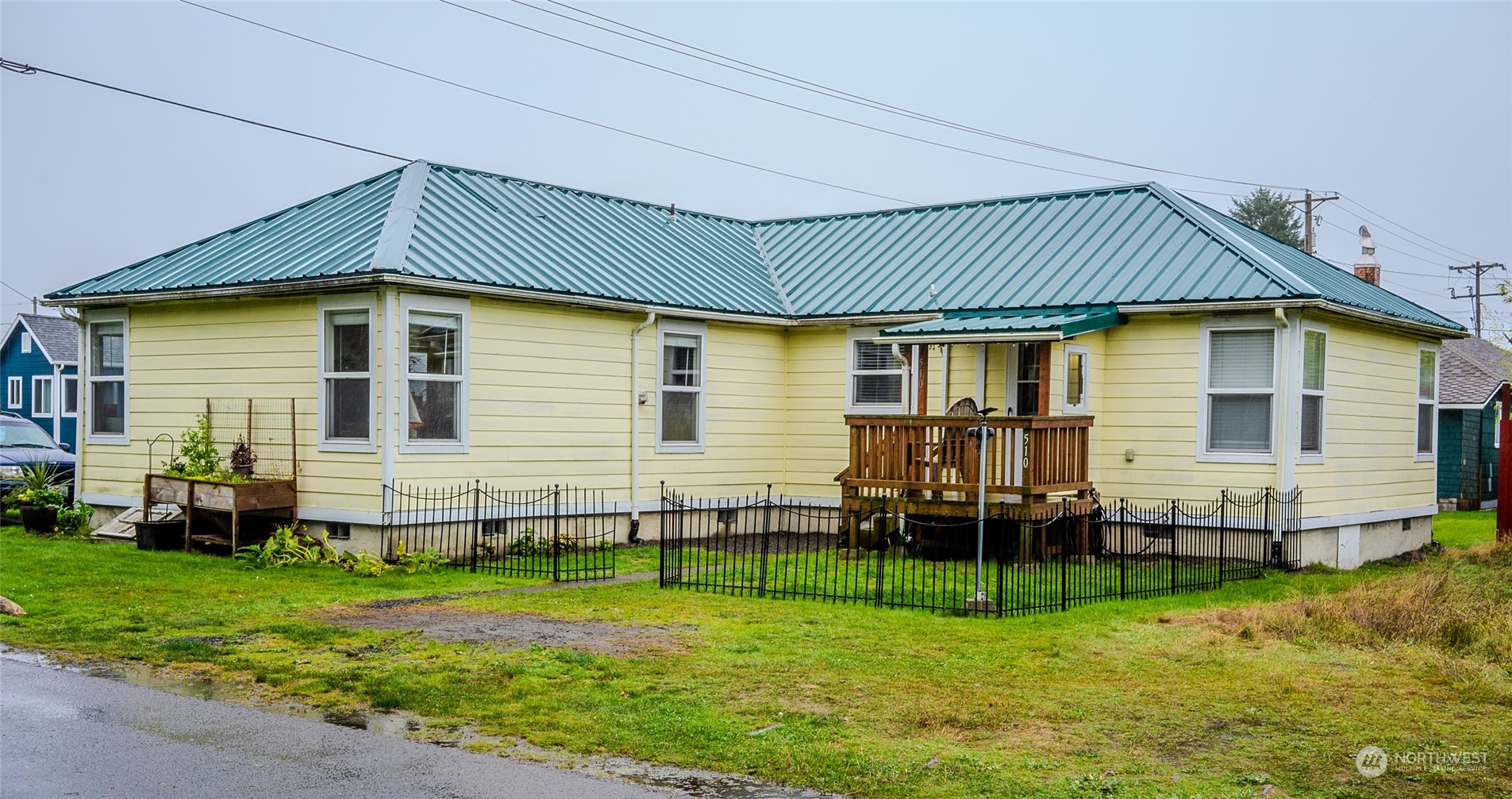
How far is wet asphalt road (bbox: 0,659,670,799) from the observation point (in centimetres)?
649

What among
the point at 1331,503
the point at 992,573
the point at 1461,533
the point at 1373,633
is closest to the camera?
the point at 1373,633

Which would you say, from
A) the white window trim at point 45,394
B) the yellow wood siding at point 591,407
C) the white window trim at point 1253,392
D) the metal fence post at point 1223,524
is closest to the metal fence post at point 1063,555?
the metal fence post at point 1223,524

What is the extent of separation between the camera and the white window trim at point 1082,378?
1748 centimetres

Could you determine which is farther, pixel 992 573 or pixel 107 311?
pixel 107 311

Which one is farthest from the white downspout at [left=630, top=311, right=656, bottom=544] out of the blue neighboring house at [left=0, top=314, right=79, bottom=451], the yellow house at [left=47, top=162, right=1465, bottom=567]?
the blue neighboring house at [left=0, top=314, right=79, bottom=451]

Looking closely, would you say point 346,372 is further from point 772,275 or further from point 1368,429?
point 1368,429

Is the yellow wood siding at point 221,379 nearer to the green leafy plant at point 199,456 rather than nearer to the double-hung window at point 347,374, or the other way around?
the double-hung window at point 347,374

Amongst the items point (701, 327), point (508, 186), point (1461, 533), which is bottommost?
point (1461, 533)

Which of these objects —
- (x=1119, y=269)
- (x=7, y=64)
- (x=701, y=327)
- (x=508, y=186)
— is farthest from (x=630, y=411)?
(x=7, y=64)

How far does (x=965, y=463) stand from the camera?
16453 mm

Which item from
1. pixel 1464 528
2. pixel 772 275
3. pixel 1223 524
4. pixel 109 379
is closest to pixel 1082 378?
pixel 1223 524

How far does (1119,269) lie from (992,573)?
5.28 meters

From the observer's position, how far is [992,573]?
16.2 m

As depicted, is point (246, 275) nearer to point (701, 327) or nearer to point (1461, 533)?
point (701, 327)
